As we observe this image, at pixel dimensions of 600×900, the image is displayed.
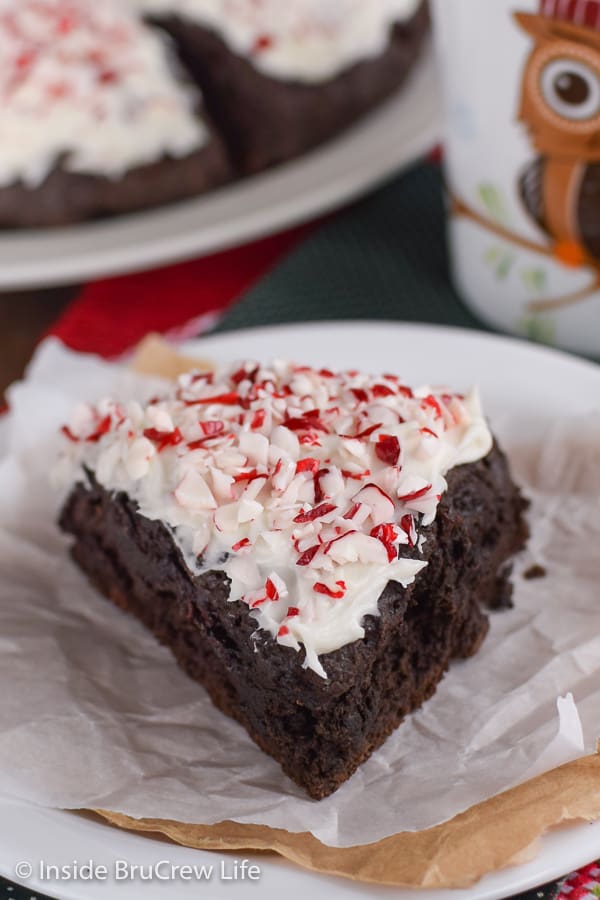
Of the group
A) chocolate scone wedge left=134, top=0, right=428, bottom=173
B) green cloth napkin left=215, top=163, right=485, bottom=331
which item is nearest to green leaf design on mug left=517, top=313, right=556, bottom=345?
green cloth napkin left=215, top=163, right=485, bottom=331

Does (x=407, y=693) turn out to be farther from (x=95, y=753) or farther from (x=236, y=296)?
(x=236, y=296)

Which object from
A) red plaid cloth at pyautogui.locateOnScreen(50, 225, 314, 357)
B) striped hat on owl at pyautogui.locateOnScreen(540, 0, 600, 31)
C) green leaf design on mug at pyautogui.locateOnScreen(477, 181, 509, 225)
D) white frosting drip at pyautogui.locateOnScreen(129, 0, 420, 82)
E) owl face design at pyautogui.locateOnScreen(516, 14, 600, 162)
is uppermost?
striped hat on owl at pyautogui.locateOnScreen(540, 0, 600, 31)

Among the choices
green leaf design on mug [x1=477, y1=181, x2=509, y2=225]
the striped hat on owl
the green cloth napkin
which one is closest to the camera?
the striped hat on owl

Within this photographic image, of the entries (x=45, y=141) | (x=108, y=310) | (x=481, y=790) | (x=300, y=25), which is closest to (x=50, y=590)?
(x=481, y=790)

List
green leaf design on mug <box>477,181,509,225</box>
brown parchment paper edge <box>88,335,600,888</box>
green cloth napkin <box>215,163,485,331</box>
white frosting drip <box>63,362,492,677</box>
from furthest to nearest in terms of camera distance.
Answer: green cloth napkin <box>215,163,485,331</box> → green leaf design on mug <box>477,181,509,225</box> → white frosting drip <box>63,362,492,677</box> → brown parchment paper edge <box>88,335,600,888</box>

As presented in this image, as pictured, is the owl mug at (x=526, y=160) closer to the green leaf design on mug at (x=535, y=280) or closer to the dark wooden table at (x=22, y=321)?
the green leaf design on mug at (x=535, y=280)

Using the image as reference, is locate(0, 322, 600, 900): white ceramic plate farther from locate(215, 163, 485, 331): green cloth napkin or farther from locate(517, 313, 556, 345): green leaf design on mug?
locate(215, 163, 485, 331): green cloth napkin

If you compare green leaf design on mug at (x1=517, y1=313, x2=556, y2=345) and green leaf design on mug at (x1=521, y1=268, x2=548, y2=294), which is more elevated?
green leaf design on mug at (x1=521, y1=268, x2=548, y2=294)
